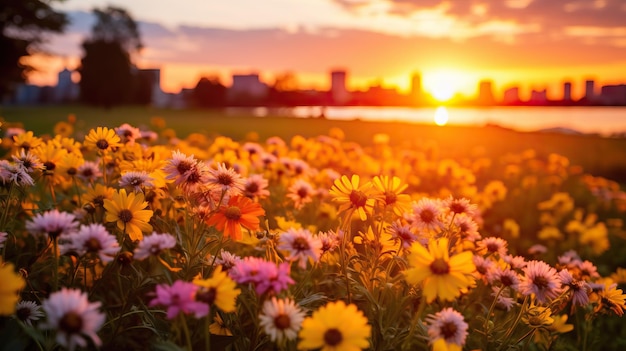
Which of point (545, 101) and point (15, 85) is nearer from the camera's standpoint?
point (15, 85)

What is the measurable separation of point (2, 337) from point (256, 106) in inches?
2887

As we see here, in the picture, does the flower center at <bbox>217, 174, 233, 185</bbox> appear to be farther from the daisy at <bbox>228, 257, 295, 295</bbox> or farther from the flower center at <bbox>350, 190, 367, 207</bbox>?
the daisy at <bbox>228, 257, 295, 295</bbox>

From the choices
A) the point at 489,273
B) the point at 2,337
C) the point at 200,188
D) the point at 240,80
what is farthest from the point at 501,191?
the point at 240,80

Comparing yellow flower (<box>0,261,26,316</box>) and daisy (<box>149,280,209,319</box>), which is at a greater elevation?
yellow flower (<box>0,261,26,316</box>)

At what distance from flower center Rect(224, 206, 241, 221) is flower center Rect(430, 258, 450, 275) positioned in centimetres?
64

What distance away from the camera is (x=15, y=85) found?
29.5 m

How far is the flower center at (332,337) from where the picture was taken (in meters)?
1.28

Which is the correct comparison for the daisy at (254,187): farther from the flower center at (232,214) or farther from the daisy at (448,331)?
the daisy at (448,331)

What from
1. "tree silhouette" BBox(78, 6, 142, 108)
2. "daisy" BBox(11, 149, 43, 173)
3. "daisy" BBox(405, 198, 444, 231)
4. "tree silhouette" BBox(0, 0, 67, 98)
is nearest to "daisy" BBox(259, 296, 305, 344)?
"daisy" BBox(405, 198, 444, 231)

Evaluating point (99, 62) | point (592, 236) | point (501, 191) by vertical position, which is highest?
point (99, 62)

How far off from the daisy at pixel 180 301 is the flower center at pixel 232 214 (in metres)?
0.52

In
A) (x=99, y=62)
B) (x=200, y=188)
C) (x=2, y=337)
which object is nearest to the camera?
(x=2, y=337)

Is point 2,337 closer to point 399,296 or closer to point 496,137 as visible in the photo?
point 399,296

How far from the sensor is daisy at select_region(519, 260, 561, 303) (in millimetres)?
1751
